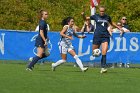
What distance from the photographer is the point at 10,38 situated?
19.6 metres

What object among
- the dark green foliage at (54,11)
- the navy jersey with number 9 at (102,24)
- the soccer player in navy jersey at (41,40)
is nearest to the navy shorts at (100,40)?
the navy jersey with number 9 at (102,24)

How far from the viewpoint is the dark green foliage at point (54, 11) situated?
31.0 metres

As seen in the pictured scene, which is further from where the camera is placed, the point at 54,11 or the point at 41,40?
the point at 54,11

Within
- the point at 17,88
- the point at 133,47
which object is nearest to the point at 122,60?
the point at 133,47

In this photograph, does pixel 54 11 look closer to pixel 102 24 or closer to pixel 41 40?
pixel 41 40

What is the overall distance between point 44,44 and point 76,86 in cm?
502

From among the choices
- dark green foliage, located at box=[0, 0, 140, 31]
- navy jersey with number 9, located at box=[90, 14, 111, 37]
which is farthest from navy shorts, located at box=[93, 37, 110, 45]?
dark green foliage, located at box=[0, 0, 140, 31]

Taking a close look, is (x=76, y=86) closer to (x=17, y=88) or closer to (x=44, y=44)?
(x=17, y=88)

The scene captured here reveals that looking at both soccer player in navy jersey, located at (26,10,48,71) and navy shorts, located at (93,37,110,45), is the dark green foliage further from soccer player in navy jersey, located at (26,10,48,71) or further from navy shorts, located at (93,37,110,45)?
soccer player in navy jersey, located at (26,10,48,71)

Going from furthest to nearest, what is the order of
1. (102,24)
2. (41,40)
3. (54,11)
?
(54,11), (41,40), (102,24)

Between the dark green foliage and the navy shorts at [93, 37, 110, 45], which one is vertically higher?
the navy shorts at [93, 37, 110, 45]

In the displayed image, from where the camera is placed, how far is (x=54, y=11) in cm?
3756

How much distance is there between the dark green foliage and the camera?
3098cm

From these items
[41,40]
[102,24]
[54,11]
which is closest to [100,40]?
[102,24]
